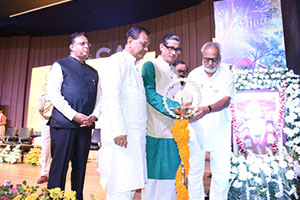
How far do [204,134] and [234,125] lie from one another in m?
0.83

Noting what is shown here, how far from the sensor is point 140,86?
182 centimetres

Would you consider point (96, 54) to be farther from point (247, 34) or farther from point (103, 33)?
point (247, 34)

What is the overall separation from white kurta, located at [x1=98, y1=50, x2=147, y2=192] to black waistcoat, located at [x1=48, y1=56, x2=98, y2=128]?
0.47 m

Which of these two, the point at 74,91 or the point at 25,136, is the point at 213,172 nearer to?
the point at 74,91

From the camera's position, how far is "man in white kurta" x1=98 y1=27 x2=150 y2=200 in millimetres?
1604

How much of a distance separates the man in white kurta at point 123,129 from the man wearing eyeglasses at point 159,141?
120 millimetres

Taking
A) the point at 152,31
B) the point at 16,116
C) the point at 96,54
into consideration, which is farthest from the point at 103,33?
the point at 16,116

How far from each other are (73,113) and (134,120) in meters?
0.59

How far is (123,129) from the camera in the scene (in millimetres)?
1616

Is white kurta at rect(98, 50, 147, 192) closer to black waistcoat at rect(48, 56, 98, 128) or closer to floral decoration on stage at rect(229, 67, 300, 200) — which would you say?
black waistcoat at rect(48, 56, 98, 128)

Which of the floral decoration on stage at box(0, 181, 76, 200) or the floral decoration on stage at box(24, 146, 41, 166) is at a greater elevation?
the floral decoration on stage at box(0, 181, 76, 200)

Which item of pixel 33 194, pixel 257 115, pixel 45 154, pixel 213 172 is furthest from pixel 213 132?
pixel 45 154

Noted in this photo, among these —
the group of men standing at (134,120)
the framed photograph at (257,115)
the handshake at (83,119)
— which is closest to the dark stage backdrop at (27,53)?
the framed photograph at (257,115)

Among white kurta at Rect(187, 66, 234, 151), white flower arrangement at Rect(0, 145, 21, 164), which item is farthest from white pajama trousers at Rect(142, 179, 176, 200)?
white flower arrangement at Rect(0, 145, 21, 164)
